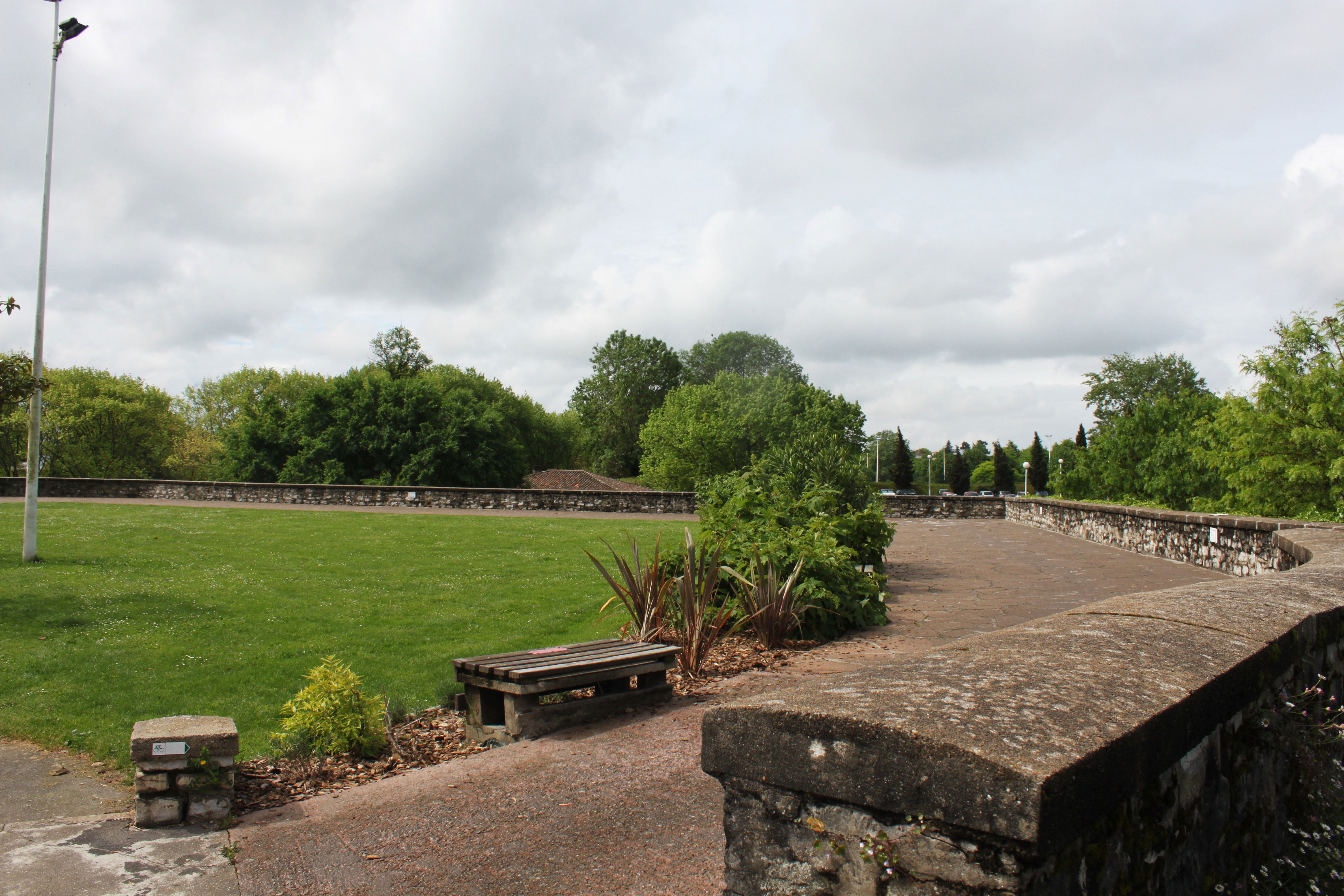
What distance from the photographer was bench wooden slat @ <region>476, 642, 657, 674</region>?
5145mm

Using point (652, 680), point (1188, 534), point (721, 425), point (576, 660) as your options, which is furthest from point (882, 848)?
point (721, 425)

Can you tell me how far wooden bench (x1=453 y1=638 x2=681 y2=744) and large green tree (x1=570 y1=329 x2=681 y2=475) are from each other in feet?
199

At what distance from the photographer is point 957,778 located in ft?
5.42

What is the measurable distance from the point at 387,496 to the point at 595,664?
87.7 feet

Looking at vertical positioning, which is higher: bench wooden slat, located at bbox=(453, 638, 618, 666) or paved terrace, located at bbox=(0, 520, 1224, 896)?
bench wooden slat, located at bbox=(453, 638, 618, 666)

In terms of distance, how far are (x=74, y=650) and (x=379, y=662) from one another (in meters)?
2.95

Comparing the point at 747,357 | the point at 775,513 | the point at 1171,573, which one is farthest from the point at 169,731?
the point at 747,357

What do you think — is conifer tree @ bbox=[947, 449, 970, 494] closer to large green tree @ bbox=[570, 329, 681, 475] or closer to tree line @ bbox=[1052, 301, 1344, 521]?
large green tree @ bbox=[570, 329, 681, 475]

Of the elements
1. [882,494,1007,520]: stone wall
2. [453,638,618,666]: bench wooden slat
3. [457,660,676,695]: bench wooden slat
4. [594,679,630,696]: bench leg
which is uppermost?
[882,494,1007,520]: stone wall

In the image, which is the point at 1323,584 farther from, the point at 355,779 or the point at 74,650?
the point at 74,650

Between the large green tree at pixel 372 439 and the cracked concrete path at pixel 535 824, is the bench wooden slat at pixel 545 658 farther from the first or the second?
the large green tree at pixel 372 439

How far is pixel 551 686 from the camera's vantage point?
16.7 feet

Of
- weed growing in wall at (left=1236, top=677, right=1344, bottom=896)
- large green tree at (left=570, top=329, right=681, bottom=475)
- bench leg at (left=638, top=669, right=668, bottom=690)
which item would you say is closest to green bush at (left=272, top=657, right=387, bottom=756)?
bench leg at (left=638, top=669, right=668, bottom=690)

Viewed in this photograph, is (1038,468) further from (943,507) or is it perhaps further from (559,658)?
(559,658)
